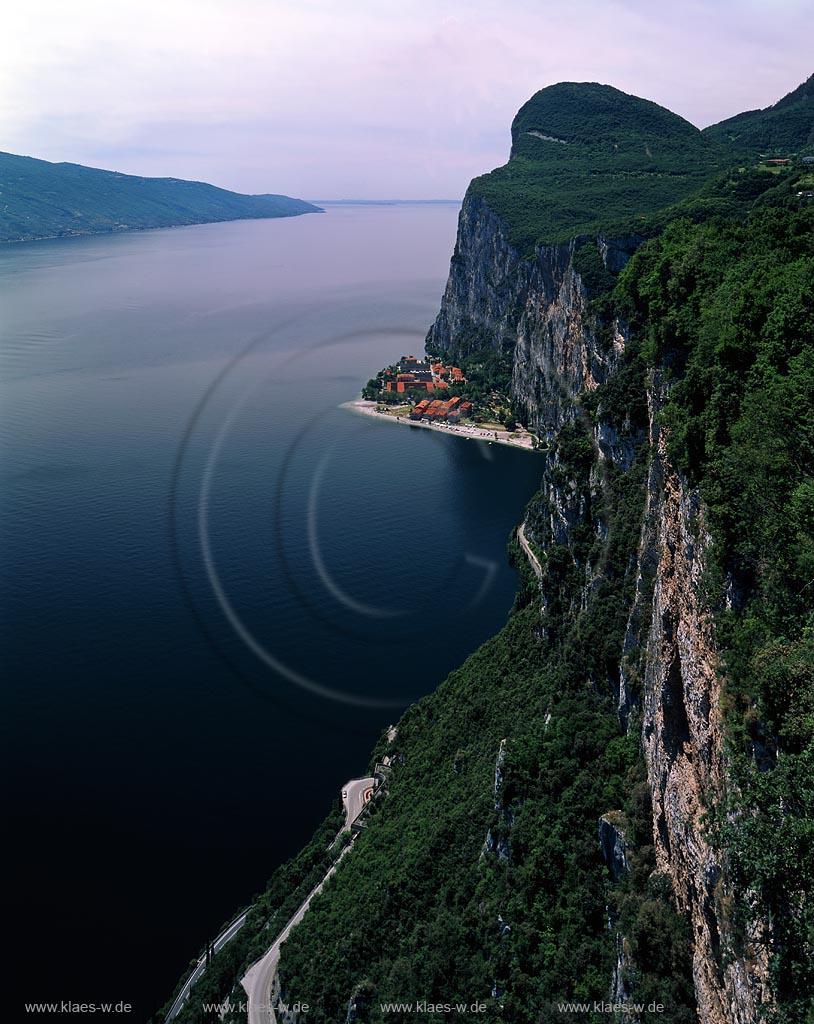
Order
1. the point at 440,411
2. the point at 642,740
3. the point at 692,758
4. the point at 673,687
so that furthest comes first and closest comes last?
1. the point at 440,411
2. the point at 642,740
3. the point at 673,687
4. the point at 692,758

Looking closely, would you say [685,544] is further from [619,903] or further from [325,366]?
[325,366]

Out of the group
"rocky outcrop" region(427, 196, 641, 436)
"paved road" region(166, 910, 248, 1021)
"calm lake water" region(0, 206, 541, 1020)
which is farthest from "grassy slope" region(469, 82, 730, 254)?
"paved road" region(166, 910, 248, 1021)

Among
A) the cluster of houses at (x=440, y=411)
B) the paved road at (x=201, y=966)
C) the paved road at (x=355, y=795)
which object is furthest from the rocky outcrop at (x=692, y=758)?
the cluster of houses at (x=440, y=411)

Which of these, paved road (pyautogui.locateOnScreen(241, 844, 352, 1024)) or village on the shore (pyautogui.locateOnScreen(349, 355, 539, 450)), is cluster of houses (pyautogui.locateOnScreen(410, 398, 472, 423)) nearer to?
village on the shore (pyautogui.locateOnScreen(349, 355, 539, 450))

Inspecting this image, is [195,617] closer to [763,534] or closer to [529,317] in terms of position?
Result: [763,534]

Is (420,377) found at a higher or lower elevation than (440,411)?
higher

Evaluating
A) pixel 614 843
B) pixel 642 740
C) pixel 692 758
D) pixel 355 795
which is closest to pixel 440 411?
pixel 355 795
